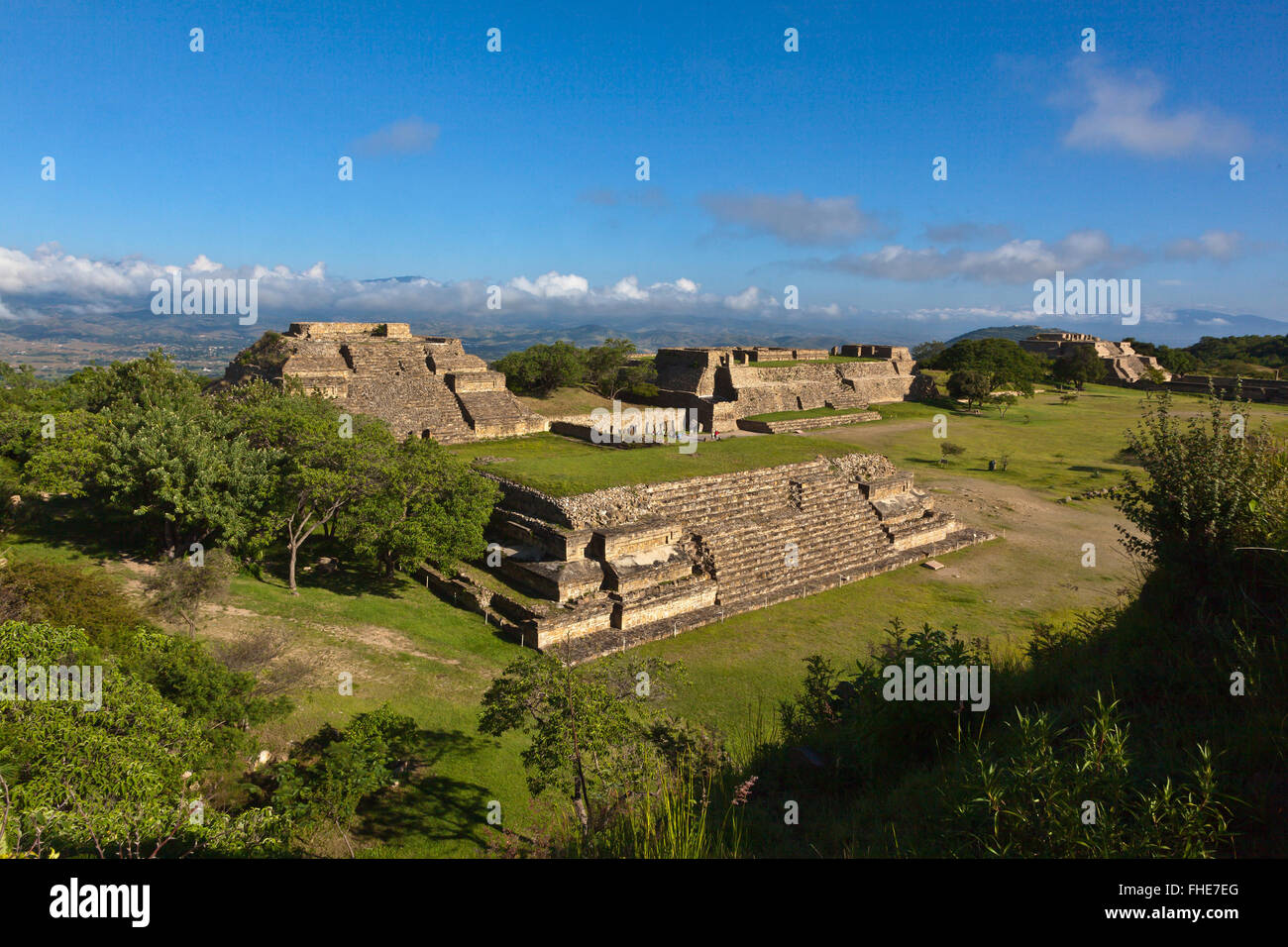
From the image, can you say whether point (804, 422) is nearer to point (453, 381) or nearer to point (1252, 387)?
point (453, 381)

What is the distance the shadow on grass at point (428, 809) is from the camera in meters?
7.71

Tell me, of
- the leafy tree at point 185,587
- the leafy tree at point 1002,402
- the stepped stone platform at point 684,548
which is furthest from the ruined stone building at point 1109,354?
the leafy tree at point 185,587

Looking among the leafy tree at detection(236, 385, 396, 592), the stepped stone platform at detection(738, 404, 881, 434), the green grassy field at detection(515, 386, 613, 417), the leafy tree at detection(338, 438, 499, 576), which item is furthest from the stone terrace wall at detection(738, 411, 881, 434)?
the leafy tree at detection(236, 385, 396, 592)

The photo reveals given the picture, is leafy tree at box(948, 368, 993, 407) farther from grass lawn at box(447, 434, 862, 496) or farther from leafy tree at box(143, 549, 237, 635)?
leafy tree at box(143, 549, 237, 635)

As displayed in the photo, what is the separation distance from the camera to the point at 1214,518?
5.59m

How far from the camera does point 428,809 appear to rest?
809 centimetres

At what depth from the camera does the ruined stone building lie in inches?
2212

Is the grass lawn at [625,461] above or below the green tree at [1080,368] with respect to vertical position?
below

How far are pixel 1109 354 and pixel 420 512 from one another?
6574cm

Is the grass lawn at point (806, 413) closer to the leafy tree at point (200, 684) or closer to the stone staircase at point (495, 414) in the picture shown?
the stone staircase at point (495, 414)

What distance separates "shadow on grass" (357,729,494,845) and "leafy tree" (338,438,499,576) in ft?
18.2

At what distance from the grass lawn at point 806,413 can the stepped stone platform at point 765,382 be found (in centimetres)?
53
